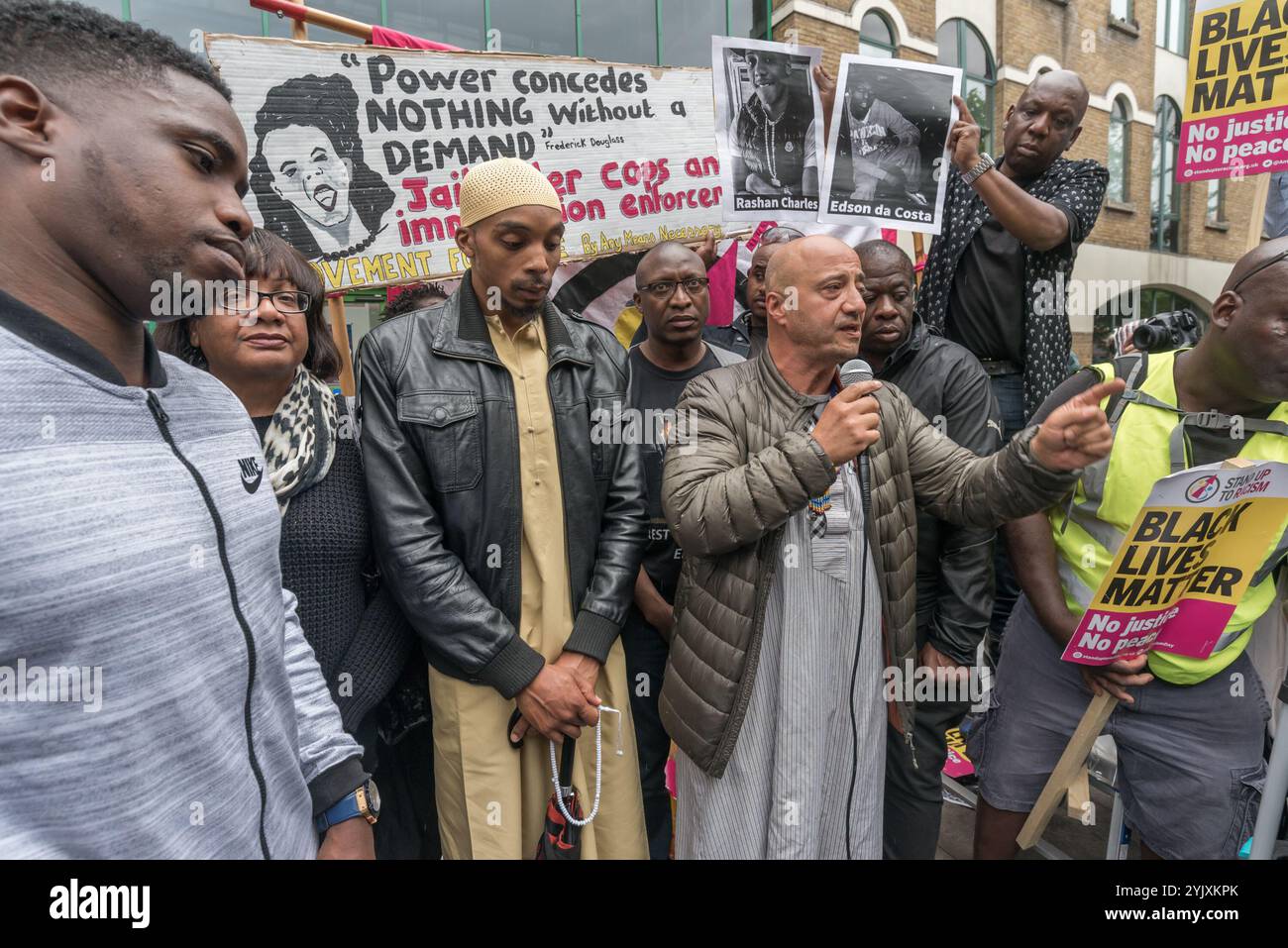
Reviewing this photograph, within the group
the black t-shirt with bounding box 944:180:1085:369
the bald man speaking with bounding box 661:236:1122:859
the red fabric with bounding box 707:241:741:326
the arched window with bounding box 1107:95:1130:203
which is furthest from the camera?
the arched window with bounding box 1107:95:1130:203

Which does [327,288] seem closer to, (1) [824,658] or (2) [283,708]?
A: (2) [283,708]

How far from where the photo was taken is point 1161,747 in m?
2.10

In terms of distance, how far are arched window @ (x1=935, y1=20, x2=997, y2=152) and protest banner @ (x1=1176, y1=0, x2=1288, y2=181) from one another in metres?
8.05

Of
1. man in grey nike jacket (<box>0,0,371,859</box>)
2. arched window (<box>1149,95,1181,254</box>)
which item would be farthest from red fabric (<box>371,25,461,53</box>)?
arched window (<box>1149,95,1181,254</box>)

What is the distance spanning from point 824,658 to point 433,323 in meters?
1.48

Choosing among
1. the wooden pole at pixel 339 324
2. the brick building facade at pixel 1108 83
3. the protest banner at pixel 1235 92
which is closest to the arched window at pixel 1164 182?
the brick building facade at pixel 1108 83

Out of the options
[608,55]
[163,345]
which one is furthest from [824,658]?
[608,55]

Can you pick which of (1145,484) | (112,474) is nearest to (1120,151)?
(1145,484)

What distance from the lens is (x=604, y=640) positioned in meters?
2.03

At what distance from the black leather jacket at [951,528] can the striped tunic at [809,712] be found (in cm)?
58

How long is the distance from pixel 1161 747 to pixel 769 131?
2960mm

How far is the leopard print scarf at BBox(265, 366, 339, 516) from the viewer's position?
1812mm

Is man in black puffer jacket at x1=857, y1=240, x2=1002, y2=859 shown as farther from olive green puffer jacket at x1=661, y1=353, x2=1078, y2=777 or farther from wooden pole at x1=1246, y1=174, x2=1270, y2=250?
wooden pole at x1=1246, y1=174, x2=1270, y2=250

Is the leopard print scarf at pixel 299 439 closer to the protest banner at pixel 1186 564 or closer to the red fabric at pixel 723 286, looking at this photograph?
Result: the protest banner at pixel 1186 564
